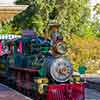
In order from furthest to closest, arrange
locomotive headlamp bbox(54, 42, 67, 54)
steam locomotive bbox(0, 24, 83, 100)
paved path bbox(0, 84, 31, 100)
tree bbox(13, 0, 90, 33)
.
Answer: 1. tree bbox(13, 0, 90, 33)
2. steam locomotive bbox(0, 24, 83, 100)
3. locomotive headlamp bbox(54, 42, 67, 54)
4. paved path bbox(0, 84, 31, 100)

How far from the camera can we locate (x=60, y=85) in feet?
43.9


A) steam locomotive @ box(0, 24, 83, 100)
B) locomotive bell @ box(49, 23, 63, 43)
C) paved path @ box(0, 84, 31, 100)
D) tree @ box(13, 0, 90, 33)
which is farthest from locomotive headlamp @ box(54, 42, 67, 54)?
tree @ box(13, 0, 90, 33)

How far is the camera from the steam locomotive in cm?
1330

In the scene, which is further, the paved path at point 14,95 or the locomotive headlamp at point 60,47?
the locomotive headlamp at point 60,47

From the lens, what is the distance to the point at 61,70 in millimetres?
13555

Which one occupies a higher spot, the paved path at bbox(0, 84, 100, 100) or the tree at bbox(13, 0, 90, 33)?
the tree at bbox(13, 0, 90, 33)

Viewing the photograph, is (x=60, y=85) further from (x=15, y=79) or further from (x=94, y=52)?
(x=94, y=52)

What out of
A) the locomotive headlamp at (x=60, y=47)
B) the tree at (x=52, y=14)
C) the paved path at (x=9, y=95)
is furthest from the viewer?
the tree at (x=52, y=14)

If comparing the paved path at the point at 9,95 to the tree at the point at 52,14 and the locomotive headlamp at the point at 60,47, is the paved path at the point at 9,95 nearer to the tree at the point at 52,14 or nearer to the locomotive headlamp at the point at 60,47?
the locomotive headlamp at the point at 60,47

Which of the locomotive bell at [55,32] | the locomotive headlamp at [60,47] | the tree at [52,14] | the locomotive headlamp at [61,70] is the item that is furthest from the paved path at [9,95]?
the tree at [52,14]

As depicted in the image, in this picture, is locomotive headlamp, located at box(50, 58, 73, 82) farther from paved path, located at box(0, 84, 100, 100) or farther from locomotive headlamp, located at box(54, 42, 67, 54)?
paved path, located at box(0, 84, 100, 100)

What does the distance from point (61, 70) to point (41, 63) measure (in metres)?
0.64

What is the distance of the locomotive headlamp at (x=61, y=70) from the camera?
13.4m

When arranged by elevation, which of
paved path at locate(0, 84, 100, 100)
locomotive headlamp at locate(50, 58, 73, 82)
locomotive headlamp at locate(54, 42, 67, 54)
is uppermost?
locomotive headlamp at locate(54, 42, 67, 54)
